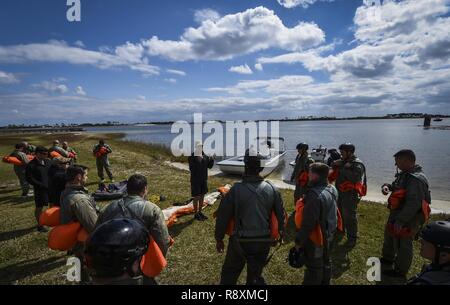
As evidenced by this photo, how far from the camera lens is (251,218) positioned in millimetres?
3832

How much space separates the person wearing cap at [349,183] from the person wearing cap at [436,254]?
3783mm

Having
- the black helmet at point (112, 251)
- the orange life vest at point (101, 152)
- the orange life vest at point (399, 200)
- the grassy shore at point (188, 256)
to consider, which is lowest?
the grassy shore at point (188, 256)

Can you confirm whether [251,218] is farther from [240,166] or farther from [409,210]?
[240,166]

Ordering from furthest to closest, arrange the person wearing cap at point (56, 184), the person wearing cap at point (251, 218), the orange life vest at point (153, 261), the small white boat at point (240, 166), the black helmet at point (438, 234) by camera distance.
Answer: the small white boat at point (240, 166)
the person wearing cap at point (56, 184)
the person wearing cap at point (251, 218)
the orange life vest at point (153, 261)
the black helmet at point (438, 234)

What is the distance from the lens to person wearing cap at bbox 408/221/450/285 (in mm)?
2508

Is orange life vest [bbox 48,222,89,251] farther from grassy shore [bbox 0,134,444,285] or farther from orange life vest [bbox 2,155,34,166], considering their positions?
orange life vest [bbox 2,155,34,166]

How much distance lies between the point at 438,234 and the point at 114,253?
2.95m

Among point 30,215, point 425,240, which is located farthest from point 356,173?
point 30,215

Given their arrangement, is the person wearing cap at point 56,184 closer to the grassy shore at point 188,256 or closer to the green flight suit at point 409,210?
the grassy shore at point 188,256

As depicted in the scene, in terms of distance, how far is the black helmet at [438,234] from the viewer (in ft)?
8.63

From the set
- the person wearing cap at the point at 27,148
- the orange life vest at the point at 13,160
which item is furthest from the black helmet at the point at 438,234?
the person wearing cap at the point at 27,148

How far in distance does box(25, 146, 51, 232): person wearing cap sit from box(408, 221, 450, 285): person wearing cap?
7928 mm
